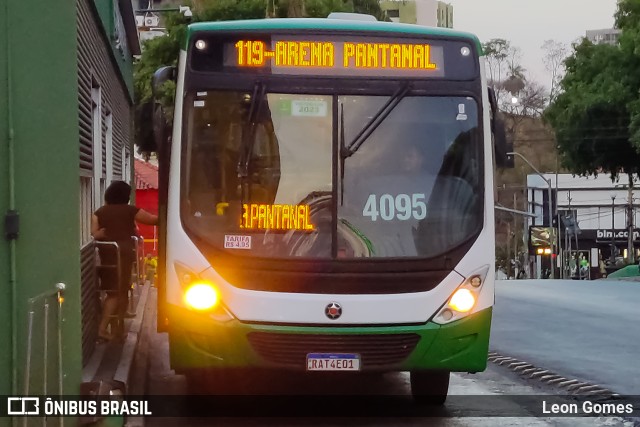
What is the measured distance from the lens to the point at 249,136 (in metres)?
8.49

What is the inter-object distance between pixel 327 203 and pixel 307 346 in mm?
1104

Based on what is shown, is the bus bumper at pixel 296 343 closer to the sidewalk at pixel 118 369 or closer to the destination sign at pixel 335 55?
the sidewalk at pixel 118 369

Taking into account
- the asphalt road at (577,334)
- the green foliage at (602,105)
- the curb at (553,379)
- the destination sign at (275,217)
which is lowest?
the asphalt road at (577,334)

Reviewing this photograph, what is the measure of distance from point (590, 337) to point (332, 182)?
27.4 feet

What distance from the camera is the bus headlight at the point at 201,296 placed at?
8320mm

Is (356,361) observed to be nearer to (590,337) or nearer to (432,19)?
(590,337)

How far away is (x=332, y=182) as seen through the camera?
8.45m

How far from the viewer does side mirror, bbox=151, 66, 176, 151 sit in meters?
8.98

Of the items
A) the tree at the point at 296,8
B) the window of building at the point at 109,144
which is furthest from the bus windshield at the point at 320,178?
the tree at the point at 296,8

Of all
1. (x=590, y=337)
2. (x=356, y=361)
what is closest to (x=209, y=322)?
(x=356, y=361)

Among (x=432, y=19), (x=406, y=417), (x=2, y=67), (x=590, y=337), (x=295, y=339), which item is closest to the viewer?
(x=2, y=67)

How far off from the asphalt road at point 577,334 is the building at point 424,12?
84042 mm

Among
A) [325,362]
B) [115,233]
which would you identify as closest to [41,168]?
[325,362]

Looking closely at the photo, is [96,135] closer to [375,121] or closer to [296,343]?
[375,121]
